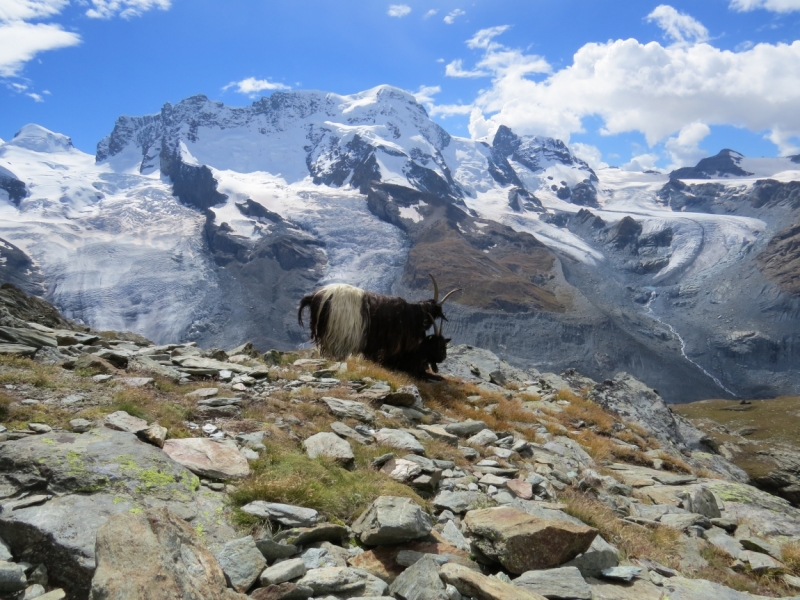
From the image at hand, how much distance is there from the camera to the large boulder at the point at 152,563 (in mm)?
2744

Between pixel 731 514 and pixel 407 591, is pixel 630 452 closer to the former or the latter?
pixel 731 514

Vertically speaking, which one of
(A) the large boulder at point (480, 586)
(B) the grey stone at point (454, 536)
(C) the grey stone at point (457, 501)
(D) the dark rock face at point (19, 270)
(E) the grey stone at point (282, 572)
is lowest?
(D) the dark rock face at point (19, 270)

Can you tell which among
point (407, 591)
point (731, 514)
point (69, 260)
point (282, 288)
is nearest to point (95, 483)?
point (407, 591)

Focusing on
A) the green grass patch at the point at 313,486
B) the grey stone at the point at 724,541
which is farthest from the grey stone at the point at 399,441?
the grey stone at the point at 724,541

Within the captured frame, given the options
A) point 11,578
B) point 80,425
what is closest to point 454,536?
point 11,578

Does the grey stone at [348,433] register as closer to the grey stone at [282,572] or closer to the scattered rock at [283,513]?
the scattered rock at [283,513]

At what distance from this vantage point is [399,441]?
7059mm

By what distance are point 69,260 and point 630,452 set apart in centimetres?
20928

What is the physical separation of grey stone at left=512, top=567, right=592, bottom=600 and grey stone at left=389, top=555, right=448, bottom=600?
0.64 metres

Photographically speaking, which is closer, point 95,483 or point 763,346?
point 95,483

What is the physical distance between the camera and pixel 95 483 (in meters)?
4.06

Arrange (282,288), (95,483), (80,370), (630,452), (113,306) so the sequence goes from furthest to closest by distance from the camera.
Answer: (282,288) < (113,306) < (630,452) < (80,370) < (95,483)

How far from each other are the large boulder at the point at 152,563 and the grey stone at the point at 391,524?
129 cm

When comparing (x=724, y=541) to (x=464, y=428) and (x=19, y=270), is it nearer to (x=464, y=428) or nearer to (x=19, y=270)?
(x=464, y=428)
